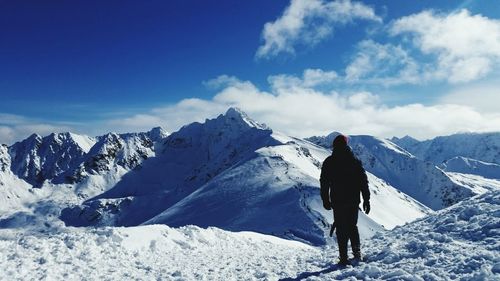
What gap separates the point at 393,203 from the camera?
18750 cm

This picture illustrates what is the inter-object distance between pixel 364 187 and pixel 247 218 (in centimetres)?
9974

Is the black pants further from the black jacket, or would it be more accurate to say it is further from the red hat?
the red hat

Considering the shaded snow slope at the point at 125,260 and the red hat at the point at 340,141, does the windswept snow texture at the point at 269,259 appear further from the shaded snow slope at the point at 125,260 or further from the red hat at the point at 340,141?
the red hat at the point at 340,141

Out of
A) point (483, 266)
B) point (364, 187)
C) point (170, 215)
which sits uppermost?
point (364, 187)

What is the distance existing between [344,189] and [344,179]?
26 cm

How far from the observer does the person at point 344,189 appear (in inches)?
484

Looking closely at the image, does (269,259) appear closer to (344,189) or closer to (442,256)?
(344,189)

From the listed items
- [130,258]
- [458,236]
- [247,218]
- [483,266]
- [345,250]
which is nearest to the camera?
[483,266]

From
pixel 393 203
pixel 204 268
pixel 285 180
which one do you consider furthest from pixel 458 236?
pixel 393 203

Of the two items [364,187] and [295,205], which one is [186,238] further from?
[295,205]

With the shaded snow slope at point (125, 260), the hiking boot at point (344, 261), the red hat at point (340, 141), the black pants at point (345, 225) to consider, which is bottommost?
the shaded snow slope at point (125, 260)

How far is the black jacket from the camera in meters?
12.3

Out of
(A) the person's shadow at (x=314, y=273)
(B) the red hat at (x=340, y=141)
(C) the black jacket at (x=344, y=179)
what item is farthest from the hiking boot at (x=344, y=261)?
(B) the red hat at (x=340, y=141)

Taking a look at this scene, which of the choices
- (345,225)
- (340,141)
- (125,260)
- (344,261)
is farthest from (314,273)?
(125,260)
